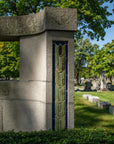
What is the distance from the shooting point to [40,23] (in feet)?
15.4

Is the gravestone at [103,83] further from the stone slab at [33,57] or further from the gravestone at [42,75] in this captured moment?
the stone slab at [33,57]

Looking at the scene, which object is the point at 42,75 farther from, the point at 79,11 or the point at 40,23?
the point at 79,11

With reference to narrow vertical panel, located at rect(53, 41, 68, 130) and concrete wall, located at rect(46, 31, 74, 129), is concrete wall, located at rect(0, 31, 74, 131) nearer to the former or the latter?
concrete wall, located at rect(46, 31, 74, 129)

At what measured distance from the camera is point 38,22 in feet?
15.6

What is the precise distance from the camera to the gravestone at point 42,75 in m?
4.44

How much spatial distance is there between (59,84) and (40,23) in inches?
83.3

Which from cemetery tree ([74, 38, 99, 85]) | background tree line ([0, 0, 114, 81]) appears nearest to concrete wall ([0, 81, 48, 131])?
background tree line ([0, 0, 114, 81])

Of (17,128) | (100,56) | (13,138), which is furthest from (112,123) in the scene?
(100,56)

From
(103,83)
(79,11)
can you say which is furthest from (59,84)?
(103,83)

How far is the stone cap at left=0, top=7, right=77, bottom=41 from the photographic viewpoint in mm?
4422

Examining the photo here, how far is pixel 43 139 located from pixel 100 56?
20.1 metres

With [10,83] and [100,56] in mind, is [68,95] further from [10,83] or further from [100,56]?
[100,56]

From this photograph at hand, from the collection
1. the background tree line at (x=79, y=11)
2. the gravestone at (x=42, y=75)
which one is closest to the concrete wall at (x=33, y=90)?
the gravestone at (x=42, y=75)

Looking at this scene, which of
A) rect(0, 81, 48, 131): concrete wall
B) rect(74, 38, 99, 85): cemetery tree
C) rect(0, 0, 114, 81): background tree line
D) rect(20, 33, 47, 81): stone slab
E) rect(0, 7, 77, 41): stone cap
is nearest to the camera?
rect(0, 7, 77, 41): stone cap
